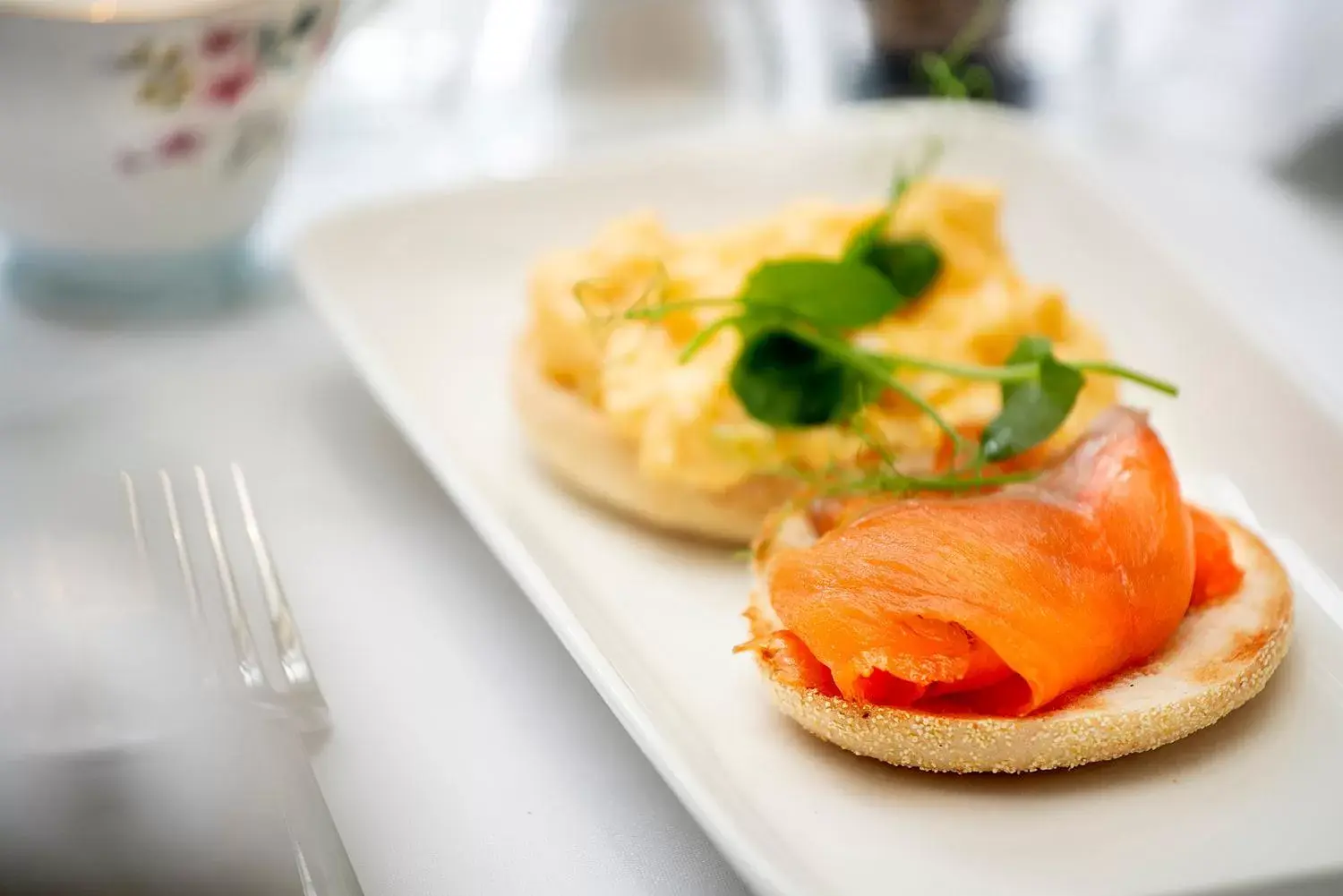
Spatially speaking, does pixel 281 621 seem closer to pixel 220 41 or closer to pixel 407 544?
pixel 407 544

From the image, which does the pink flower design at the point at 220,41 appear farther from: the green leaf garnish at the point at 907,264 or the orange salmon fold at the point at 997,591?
the orange salmon fold at the point at 997,591

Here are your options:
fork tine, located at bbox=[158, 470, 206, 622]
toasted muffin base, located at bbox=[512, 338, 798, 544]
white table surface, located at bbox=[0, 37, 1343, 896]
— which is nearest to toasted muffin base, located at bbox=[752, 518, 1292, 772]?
white table surface, located at bbox=[0, 37, 1343, 896]

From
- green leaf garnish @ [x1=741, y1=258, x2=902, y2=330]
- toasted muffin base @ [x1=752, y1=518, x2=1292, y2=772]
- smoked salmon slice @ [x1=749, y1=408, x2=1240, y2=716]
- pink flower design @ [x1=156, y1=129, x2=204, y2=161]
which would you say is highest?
pink flower design @ [x1=156, y1=129, x2=204, y2=161]

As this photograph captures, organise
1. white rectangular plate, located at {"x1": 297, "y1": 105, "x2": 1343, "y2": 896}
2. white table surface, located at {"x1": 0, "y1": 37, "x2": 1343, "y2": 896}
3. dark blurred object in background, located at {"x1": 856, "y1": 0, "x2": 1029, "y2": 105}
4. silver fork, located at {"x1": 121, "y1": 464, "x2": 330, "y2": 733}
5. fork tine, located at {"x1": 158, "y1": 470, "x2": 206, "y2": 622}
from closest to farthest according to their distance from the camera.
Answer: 1. white rectangular plate, located at {"x1": 297, "y1": 105, "x2": 1343, "y2": 896}
2. white table surface, located at {"x1": 0, "y1": 37, "x2": 1343, "y2": 896}
3. silver fork, located at {"x1": 121, "y1": 464, "x2": 330, "y2": 733}
4. fork tine, located at {"x1": 158, "y1": 470, "x2": 206, "y2": 622}
5. dark blurred object in background, located at {"x1": 856, "y1": 0, "x2": 1029, "y2": 105}

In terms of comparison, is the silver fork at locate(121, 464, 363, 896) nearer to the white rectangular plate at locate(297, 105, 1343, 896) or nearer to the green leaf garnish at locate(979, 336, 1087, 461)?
the white rectangular plate at locate(297, 105, 1343, 896)

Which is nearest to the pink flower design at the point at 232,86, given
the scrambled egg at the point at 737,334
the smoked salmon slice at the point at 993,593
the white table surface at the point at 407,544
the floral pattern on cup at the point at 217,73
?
the floral pattern on cup at the point at 217,73

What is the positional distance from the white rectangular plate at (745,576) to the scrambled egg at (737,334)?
0.62 ft

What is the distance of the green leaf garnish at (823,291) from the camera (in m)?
2.16

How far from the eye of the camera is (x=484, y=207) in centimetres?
299

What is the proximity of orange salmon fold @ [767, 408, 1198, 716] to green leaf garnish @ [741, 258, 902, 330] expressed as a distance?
47 centimetres

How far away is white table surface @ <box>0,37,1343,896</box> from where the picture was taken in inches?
63.6

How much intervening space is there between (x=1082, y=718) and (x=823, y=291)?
84 centimetres

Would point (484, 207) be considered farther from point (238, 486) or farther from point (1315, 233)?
point (1315, 233)

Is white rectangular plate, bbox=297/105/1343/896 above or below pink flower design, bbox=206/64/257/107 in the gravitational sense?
below
